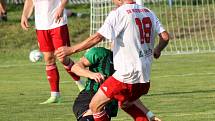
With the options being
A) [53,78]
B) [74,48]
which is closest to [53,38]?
[53,78]

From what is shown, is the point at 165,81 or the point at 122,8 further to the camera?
the point at 165,81

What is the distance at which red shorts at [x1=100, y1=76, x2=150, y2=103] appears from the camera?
28.8 feet

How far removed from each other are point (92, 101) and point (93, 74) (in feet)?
1.19

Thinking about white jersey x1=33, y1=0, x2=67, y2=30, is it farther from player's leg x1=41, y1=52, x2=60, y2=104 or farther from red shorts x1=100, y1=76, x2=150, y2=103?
red shorts x1=100, y1=76, x2=150, y2=103

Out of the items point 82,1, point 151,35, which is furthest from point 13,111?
point 82,1

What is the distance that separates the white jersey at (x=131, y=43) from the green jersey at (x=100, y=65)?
16 centimetres

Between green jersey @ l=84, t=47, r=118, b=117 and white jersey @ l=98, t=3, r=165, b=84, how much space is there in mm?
159

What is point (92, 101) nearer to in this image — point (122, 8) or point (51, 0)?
point (122, 8)

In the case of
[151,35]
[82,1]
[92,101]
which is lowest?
[82,1]

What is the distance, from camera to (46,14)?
1381 cm

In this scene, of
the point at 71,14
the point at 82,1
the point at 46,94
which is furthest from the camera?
the point at 82,1

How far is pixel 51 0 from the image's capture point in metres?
13.9

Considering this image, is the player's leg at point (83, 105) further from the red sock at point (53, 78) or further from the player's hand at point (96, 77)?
the red sock at point (53, 78)

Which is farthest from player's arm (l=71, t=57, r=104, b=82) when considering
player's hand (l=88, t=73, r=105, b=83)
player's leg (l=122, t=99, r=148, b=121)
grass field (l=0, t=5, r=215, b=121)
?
grass field (l=0, t=5, r=215, b=121)
